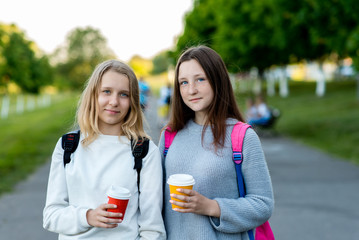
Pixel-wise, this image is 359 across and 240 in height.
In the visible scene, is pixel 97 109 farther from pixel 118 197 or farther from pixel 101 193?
pixel 118 197

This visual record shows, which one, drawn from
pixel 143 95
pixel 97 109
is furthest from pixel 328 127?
pixel 97 109

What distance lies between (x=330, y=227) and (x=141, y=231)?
11.5ft

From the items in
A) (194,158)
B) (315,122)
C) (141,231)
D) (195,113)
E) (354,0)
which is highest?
(354,0)

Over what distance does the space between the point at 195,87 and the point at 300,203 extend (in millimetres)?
4225

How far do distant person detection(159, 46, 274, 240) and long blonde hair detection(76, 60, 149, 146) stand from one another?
226 millimetres

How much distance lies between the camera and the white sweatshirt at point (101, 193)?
2080 millimetres

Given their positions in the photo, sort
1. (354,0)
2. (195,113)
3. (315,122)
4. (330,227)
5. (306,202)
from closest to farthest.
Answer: (195,113)
(330,227)
(306,202)
(354,0)
(315,122)

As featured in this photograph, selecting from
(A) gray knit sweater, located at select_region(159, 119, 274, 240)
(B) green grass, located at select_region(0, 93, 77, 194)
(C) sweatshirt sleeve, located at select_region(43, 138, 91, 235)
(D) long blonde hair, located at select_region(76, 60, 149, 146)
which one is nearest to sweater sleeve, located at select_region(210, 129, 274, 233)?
(A) gray knit sweater, located at select_region(159, 119, 274, 240)

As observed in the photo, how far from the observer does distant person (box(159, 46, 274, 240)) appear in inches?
80.7

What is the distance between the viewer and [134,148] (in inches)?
84.0

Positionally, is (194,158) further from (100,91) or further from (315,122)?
(315,122)

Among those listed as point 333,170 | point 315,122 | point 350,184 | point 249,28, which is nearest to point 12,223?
point 350,184

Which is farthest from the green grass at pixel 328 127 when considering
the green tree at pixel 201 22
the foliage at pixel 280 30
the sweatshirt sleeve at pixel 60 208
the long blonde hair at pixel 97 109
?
the green tree at pixel 201 22

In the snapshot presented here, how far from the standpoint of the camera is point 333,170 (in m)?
8.14
